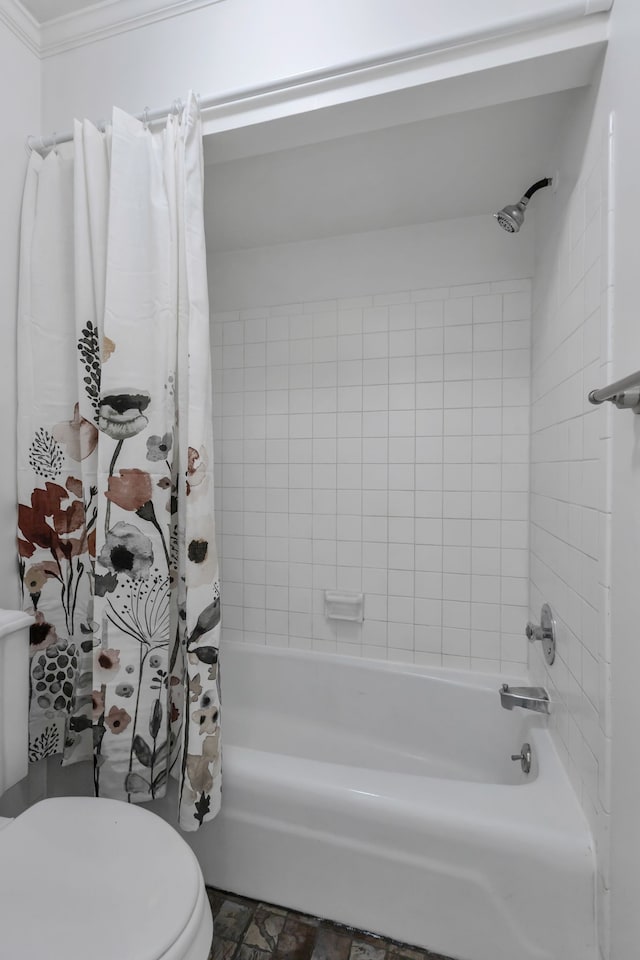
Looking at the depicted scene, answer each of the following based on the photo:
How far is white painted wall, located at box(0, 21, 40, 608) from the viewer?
137 centimetres

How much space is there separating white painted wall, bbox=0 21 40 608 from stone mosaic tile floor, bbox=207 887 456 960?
1066mm

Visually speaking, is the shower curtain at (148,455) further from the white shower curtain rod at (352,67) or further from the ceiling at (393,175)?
the ceiling at (393,175)

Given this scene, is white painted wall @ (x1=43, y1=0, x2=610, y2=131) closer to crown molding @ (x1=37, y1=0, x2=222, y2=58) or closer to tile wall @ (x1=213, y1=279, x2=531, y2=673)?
crown molding @ (x1=37, y1=0, x2=222, y2=58)

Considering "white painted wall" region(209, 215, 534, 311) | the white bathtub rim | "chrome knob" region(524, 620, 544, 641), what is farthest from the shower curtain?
"chrome knob" region(524, 620, 544, 641)

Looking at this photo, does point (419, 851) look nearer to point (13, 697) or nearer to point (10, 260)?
point (13, 697)

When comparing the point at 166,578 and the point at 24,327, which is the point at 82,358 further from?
A: the point at 166,578

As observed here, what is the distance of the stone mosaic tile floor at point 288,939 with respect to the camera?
1.19 m

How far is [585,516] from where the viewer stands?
1125 millimetres

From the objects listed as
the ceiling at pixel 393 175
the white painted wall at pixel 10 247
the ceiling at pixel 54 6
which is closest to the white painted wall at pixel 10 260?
the white painted wall at pixel 10 247

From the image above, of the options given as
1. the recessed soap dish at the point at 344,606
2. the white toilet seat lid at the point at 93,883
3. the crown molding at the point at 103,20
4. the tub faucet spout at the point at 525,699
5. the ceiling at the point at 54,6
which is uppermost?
the ceiling at the point at 54,6

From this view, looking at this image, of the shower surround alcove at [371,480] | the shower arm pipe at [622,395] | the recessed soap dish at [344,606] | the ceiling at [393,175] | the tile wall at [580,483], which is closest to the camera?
the shower arm pipe at [622,395]

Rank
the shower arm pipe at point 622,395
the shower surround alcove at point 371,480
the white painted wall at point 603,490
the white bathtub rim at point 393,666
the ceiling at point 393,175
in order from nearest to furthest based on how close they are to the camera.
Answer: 1. the shower arm pipe at point 622,395
2. the white painted wall at point 603,490
3. the shower surround alcove at point 371,480
4. the ceiling at point 393,175
5. the white bathtub rim at point 393,666

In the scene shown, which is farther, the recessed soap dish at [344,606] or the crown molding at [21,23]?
the recessed soap dish at [344,606]

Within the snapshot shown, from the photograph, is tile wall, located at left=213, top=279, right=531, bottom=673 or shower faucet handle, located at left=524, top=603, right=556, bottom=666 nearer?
shower faucet handle, located at left=524, top=603, right=556, bottom=666
